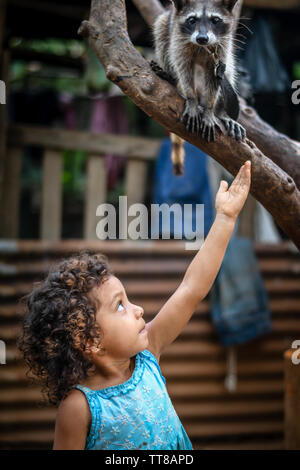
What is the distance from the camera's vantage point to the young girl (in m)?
1.50

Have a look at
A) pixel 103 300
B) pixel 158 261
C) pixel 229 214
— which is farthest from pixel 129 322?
pixel 158 261

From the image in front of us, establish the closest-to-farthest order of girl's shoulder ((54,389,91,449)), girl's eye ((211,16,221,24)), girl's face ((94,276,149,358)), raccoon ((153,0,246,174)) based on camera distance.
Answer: girl's shoulder ((54,389,91,449)) → girl's face ((94,276,149,358)) → raccoon ((153,0,246,174)) → girl's eye ((211,16,221,24))

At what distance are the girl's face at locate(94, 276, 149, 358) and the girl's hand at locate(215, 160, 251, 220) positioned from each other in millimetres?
457

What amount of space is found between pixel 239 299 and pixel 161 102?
230cm

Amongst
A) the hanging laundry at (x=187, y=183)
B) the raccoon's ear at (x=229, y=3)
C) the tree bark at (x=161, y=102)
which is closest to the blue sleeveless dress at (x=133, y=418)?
the tree bark at (x=161, y=102)

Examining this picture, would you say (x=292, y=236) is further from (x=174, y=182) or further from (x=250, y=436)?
(x=250, y=436)

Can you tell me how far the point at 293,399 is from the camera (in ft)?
7.66

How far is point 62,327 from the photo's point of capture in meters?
1.54

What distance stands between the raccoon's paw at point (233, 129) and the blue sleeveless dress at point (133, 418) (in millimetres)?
965

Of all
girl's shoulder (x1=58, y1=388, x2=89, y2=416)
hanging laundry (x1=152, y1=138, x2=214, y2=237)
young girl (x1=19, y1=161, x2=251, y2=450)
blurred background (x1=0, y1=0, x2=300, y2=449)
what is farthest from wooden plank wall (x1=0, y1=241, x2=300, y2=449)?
girl's shoulder (x1=58, y1=388, x2=89, y2=416)

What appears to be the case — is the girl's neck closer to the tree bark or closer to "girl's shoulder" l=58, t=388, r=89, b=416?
"girl's shoulder" l=58, t=388, r=89, b=416

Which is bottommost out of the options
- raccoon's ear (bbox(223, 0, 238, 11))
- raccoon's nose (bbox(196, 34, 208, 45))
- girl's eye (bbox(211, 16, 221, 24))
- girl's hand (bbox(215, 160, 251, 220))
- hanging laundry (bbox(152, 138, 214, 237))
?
girl's hand (bbox(215, 160, 251, 220))

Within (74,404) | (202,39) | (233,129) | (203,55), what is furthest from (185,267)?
(74,404)

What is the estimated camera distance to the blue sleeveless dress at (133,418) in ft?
4.92
